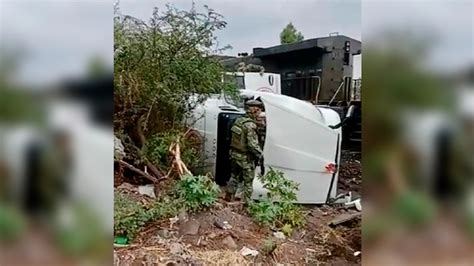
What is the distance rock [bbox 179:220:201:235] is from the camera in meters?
2.53

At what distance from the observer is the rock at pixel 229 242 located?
8.20 ft

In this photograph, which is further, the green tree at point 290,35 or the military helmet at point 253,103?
the military helmet at point 253,103

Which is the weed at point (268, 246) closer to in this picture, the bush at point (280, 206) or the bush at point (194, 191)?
the bush at point (280, 206)

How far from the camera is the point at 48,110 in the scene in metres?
1.34

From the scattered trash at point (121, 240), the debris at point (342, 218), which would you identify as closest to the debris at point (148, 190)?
the scattered trash at point (121, 240)

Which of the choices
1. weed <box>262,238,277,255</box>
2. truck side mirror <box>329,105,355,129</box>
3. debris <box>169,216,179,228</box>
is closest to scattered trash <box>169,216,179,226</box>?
debris <box>169,216,179,228</box>

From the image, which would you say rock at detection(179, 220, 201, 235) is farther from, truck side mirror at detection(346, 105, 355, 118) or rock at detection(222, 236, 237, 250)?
truck side mirror at detection(346, 105, 355, 118)

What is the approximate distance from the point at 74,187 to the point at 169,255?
113 cm

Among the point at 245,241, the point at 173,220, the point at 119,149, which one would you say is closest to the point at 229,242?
the point at 245,241

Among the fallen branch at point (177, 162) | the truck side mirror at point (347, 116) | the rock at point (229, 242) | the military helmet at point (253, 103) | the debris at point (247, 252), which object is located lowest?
the debris at point (247, 252)

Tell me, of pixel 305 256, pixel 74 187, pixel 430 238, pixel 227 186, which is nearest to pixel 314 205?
pixel 305 256

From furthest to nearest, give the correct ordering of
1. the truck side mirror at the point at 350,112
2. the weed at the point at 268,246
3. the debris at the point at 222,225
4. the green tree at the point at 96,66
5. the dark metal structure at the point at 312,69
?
1. the debris at the point at 222,225
2. the weed at the point at 268,246
3. the dark metal structure at the point at 312,69
4. the truck side mirror at the point at 350,112
5. the green tree at the point at 96,66

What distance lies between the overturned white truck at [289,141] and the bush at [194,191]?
0.09 metres

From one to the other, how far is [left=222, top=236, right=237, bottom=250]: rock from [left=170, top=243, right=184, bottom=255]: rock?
8.6 inches
